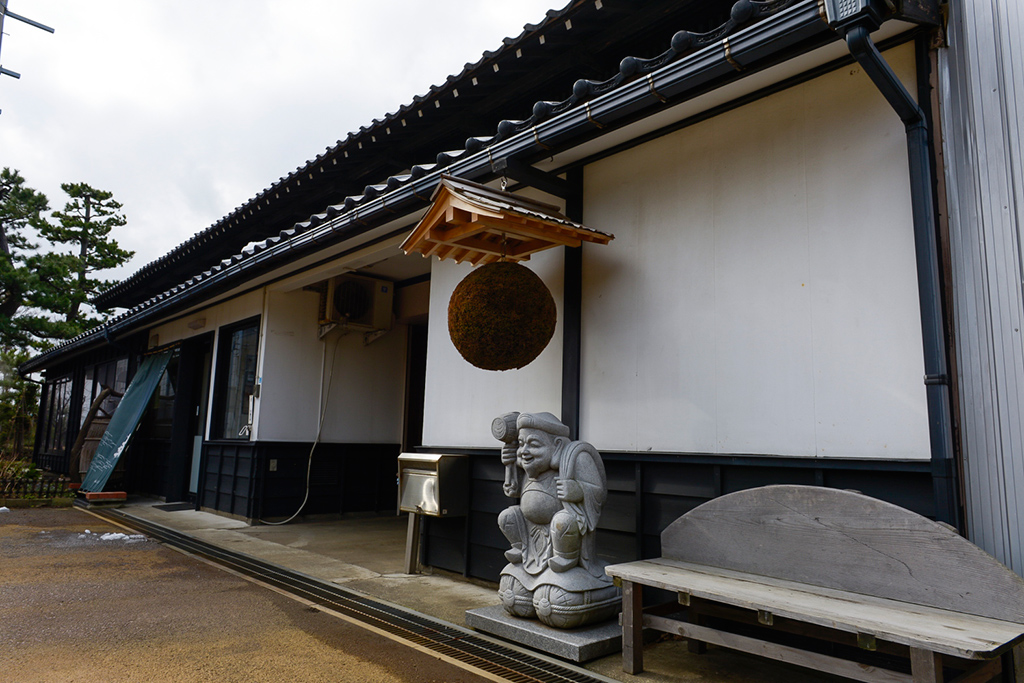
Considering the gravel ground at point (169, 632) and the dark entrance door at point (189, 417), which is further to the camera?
the dark entrance door at point (189, 417)

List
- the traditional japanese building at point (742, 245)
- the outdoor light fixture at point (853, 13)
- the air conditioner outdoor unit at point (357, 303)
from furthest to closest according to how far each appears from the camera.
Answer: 1. the air conditioner outdoor unit at point (357, 303)
2. the traditional japanese building at point (742, 245)
3. the outdoor light fixture at point (853, 13)

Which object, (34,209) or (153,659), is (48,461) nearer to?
(34,209)

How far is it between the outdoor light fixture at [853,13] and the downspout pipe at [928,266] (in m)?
0.03

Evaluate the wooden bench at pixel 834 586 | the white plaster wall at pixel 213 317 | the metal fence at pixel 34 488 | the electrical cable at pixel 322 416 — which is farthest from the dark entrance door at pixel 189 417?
the wooden bench at pixel 834 586

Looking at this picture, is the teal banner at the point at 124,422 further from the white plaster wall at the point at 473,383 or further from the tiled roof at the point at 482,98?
the white plaster wall at the point at 473,383

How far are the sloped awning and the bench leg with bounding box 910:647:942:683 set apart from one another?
2.50 metres

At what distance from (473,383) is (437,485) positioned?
32.9 inches

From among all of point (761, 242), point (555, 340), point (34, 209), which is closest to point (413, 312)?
point (555, 340)

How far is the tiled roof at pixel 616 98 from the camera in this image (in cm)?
268

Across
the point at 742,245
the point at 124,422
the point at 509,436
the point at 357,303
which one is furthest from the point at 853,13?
the point at 124,422

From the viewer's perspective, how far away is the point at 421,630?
348 cm

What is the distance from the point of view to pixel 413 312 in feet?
27.2

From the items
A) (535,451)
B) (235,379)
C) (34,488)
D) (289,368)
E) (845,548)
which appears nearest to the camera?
(845,548)

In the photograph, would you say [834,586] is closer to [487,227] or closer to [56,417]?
[487,227]
